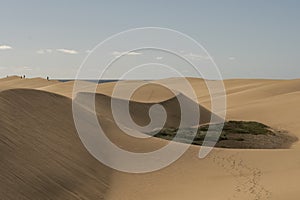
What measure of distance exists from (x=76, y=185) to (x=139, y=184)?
2.41 meters

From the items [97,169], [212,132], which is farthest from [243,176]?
[212,132]

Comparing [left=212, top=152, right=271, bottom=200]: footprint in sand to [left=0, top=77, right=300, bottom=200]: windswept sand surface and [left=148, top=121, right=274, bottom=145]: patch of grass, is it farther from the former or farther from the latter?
[left=148, top=121, right=274, bottom=145]: patch of grass

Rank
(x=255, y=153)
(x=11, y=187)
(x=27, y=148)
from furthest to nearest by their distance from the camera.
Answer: (x=255, y=153), (x=27, y=148), (x=11, y=187)

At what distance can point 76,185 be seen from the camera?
12.5 m

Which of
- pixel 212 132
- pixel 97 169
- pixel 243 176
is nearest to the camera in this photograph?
pixel 243 176

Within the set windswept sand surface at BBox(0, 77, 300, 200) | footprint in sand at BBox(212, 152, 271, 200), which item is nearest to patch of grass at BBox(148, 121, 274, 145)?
windswept sand surface at BBox(0, 77, 300, 200)

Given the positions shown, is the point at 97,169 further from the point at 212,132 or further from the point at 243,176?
the point at 212,132

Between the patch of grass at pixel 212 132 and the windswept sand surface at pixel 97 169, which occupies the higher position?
the windswept sand surface at pixel 97 169

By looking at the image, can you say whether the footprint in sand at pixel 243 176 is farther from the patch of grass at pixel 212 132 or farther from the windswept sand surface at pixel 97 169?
the patch of grass at pixel 212 132

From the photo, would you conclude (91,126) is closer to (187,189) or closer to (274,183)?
(187,189)

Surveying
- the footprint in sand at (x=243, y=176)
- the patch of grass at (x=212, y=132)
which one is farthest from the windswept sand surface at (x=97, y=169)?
the patch of grass at (x=212, y=132)

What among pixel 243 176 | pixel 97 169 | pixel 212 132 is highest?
pixel 97 169

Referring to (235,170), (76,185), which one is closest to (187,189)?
(235,170)

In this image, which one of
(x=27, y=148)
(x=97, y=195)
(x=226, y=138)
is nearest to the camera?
(x=97, y=195)
